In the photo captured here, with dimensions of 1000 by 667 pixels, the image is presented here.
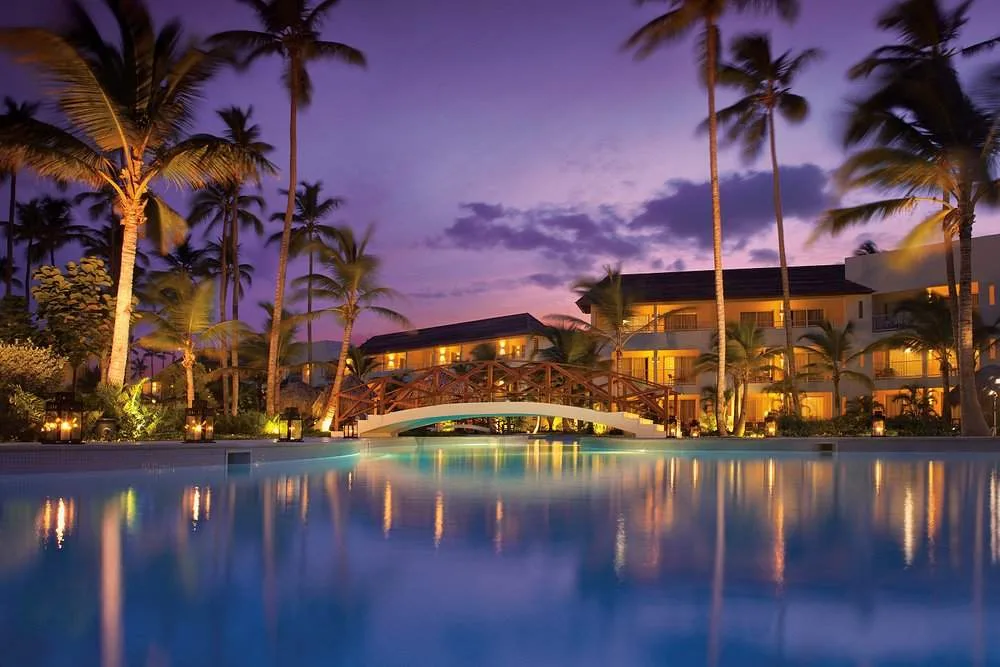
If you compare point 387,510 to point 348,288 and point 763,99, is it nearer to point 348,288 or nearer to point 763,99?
point 348,288

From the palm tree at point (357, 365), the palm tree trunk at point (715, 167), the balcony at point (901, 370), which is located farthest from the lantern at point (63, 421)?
the balcony at point (901, 370)

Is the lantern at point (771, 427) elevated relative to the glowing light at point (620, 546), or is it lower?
elevated

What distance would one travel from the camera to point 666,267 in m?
51.9

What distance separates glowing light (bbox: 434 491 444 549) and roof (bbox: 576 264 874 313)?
2852 centimetres

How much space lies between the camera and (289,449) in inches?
763

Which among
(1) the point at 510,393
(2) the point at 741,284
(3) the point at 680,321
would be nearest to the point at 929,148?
(1) the point at 510,393

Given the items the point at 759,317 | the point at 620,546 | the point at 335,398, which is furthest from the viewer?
the point at 759,317

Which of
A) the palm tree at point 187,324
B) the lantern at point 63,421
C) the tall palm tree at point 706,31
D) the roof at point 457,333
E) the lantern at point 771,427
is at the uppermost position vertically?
the tall palm tree at point 706,31

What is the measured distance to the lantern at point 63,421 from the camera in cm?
1508

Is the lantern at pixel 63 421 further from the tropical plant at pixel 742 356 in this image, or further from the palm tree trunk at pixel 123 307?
the tropical plant at pixel 742 356

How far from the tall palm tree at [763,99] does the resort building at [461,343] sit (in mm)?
15890

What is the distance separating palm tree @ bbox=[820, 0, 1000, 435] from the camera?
2377cm

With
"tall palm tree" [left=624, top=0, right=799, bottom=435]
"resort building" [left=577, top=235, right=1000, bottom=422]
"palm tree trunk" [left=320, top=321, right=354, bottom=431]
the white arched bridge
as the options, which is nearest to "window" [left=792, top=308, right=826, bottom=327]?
"resort building" [left=577, top=235, right=1000, bottom=422]

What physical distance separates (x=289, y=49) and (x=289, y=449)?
41.1ft
